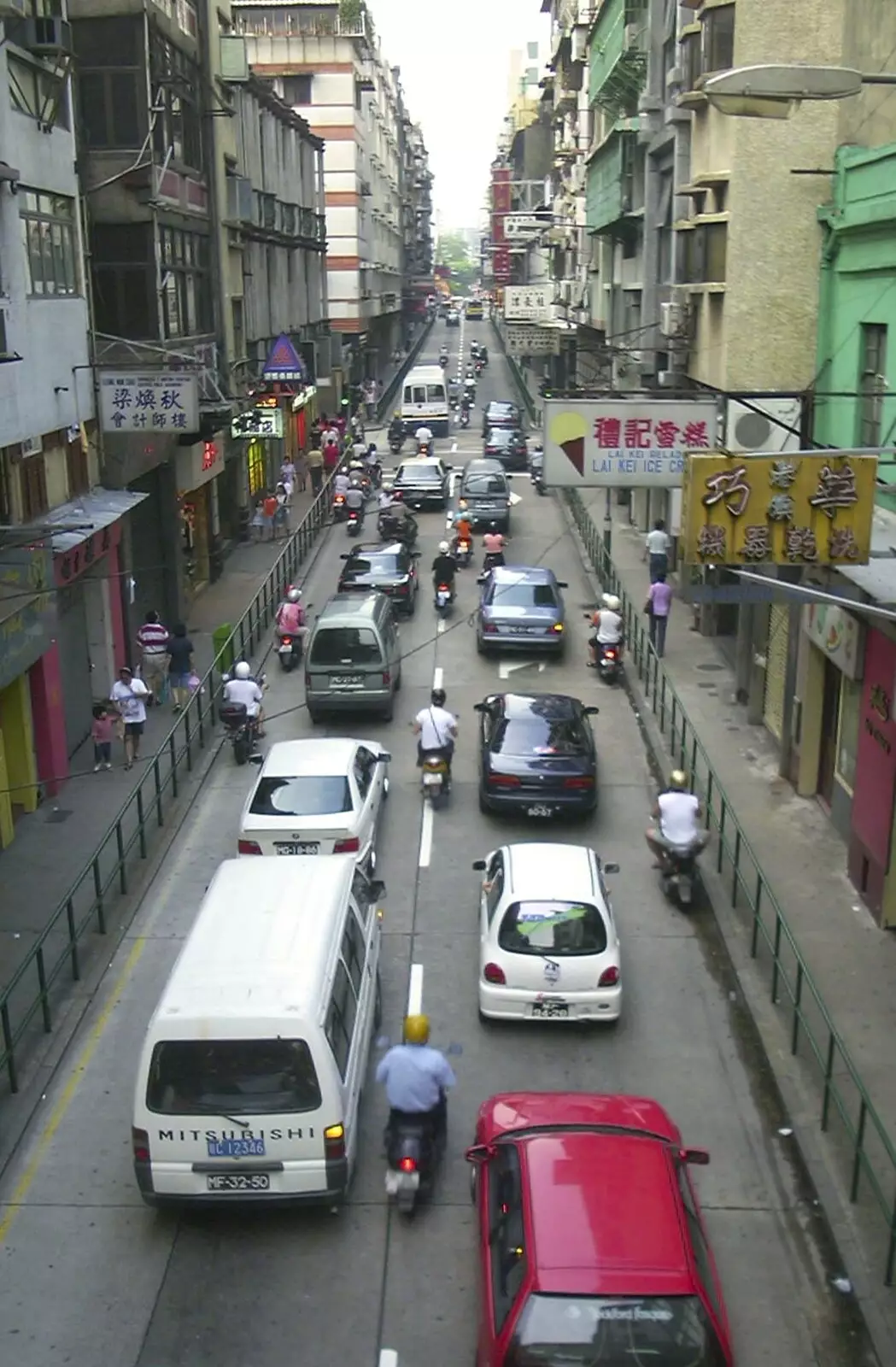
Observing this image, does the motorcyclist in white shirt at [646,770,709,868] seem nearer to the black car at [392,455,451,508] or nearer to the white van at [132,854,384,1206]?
the white van at [132,854,384,1206]

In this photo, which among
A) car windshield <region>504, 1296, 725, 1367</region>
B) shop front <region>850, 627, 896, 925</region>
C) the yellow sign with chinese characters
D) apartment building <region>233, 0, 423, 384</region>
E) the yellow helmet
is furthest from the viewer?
apartment building <region>233, 0, 423, 384</region>

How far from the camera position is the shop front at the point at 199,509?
30.6 metres

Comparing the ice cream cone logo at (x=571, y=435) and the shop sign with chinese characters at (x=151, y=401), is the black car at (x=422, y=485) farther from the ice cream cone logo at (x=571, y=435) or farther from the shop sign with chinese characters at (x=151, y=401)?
the ice cream cone logo at (x=571, y=435)

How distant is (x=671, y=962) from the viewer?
48.0 feet

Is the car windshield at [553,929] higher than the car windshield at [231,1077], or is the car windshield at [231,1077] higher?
the car windshield at [231,1077]

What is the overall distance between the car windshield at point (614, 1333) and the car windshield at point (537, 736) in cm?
1125

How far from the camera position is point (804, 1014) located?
12891 mm

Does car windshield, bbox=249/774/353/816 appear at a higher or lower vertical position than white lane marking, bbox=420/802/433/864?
higher

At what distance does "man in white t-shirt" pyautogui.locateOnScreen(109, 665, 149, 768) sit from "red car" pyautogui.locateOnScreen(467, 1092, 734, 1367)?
12.4 m

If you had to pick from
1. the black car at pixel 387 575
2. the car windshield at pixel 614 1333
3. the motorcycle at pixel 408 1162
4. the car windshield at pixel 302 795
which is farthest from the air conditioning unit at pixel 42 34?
the car windshield at pixel 614 1333

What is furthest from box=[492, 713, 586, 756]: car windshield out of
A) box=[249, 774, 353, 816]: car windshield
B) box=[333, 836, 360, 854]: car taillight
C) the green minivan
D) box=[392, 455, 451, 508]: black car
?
box=[392, 455, 451, 508]: black car

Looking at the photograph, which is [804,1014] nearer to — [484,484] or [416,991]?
[416,991]

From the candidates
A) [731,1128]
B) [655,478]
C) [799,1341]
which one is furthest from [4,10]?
[799,1341]

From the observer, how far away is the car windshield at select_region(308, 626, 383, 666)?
22.7 meters
